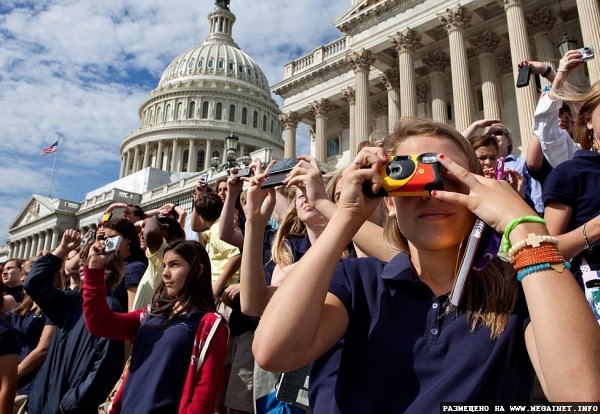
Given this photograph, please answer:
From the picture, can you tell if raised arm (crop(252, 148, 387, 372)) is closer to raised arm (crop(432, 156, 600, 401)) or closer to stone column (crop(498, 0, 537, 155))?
raised arm (crop(432, 156, 600, 401))

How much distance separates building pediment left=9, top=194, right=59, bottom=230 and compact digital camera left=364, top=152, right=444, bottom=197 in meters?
70.6

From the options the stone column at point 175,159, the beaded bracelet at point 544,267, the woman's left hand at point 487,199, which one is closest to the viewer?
the beaded bracelet at point 544,267

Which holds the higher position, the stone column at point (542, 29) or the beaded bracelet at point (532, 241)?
the stone column at point (542, 29)

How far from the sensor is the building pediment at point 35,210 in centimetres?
6650

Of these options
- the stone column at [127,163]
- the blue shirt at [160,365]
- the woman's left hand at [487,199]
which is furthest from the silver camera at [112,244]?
the stone column at [127,163]

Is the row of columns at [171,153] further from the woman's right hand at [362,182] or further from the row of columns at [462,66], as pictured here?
the woman's right hand at [362,182]

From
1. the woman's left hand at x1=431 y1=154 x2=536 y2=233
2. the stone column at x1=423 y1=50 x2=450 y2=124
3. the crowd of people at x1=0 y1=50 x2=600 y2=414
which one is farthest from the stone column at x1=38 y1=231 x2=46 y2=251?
the woman's left hand at x1=431 y1=154 x2=536 y2=233

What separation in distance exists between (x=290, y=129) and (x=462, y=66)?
14321 mm

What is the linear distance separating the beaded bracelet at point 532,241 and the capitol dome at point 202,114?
85.3 meters

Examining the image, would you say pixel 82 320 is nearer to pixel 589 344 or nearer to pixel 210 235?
pixel 210 235

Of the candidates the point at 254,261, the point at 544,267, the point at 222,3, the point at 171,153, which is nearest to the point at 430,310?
the point at 544,267

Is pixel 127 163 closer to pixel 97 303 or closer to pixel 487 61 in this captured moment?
pixel 487 61

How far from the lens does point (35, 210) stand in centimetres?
7156

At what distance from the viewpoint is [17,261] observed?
729 centimetres
